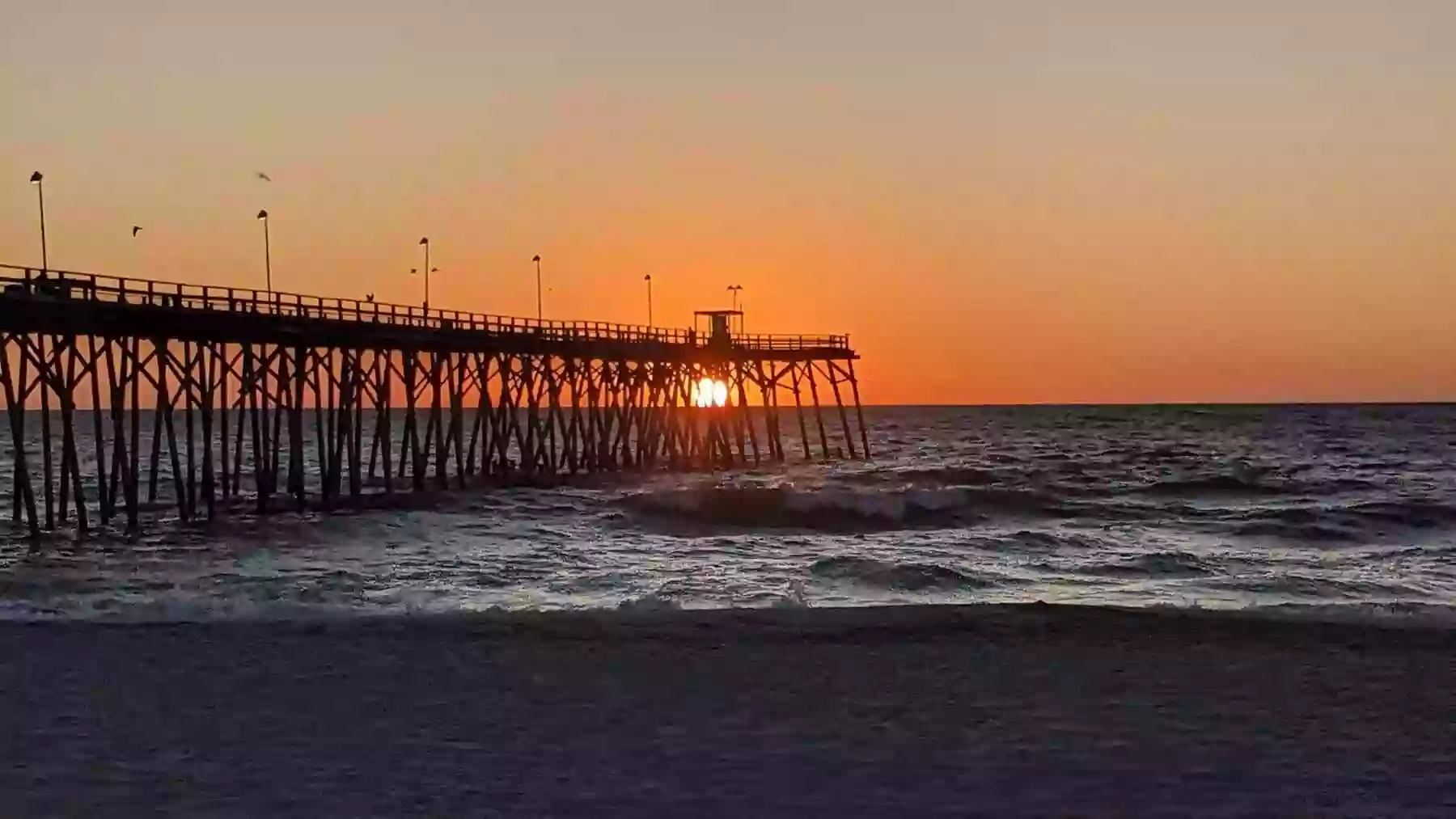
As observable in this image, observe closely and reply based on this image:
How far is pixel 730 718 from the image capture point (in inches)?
410

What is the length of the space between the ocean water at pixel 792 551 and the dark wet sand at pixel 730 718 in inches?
99.5

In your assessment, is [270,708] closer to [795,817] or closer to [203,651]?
[203,651]

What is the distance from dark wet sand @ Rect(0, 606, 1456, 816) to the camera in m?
8.43

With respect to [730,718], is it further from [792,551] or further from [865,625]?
[792,551]

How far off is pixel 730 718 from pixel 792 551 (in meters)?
14.8

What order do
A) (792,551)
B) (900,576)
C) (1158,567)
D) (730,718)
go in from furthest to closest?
(792,551), (1158,567), (900,576), (730,718)

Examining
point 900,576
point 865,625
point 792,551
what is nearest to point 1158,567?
point 900,576

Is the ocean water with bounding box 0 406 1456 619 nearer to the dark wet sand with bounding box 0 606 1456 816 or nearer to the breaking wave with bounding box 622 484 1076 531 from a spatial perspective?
the breaking wave with bounding box 622 484 1076 531

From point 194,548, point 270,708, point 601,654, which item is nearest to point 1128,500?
point 194,548

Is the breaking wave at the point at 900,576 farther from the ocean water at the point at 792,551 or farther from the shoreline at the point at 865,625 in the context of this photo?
the shoreline at the point at 865,625

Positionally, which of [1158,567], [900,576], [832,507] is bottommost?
[1158,567]

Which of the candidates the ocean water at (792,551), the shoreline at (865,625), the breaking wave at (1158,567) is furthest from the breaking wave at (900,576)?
the shoreline at (865,625)

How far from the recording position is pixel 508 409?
42469 millimetres

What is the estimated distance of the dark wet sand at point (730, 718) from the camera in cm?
843
